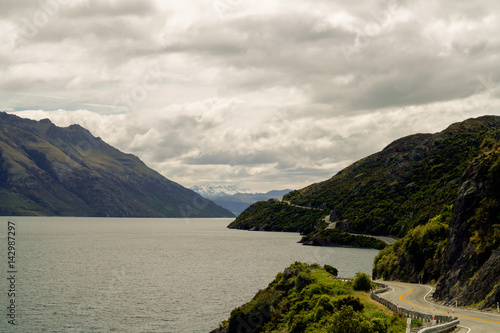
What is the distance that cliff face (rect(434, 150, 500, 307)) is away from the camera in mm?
40031

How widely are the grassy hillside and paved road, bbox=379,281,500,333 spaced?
3.34 metres

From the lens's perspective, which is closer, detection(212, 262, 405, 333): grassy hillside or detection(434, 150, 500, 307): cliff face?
detection(212, 262, 405, 333): grassy hillside

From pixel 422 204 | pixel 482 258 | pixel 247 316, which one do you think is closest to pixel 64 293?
pixel 247 316

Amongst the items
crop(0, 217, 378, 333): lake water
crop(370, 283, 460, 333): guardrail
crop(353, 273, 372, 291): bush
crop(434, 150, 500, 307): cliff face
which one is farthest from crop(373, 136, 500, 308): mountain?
crop(0, 217, 378, 333): lake water

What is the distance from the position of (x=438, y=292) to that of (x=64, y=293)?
6418 centimetres

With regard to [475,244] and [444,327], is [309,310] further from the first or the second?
[444,327]

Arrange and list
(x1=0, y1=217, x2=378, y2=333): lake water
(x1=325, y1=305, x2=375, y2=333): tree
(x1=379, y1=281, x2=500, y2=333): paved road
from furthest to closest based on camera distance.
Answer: (x1=0, y1=217, x2=378, y2=333): lake water
(x1=379, y1=281, x2=500, y2=333): paved road
(x1=325, y1=305, x2=375, y2=333): tree

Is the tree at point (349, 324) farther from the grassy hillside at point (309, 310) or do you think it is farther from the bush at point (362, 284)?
the bush at point (362, 284)

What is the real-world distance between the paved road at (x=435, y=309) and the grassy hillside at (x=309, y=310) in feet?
10.9

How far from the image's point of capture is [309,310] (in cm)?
4622

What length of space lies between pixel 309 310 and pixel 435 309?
520 inches

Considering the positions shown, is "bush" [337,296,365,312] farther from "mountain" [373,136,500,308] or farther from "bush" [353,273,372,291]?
"bush" [353,273,372,291]

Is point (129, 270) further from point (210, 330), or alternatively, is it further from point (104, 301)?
point (210, 330)

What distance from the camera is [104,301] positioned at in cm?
7225
